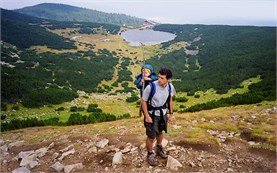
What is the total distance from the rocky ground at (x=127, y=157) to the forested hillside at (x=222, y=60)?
1320 inches

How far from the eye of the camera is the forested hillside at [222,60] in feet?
181

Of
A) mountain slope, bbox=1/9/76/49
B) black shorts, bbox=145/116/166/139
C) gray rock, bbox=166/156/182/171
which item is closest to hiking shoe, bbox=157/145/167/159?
gray rock, bbox=166/156/182/171

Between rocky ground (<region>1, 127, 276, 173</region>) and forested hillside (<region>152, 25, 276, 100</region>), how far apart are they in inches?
1320

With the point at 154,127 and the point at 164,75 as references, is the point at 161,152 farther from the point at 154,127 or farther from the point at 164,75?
the point at 164,75

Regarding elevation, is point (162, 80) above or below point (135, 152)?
above

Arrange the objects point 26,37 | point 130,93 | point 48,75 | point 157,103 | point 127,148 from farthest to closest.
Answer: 1. point 26,37
2. point 48,75
3. point 130,93
4. point 127,148
5. point 157,103

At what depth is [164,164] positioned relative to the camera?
8727 millimetres

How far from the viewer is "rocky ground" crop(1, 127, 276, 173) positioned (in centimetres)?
876

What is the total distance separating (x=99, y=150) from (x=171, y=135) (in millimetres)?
2610

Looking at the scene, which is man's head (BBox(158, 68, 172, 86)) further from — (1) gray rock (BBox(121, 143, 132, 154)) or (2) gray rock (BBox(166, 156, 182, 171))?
(1) gray rock (BBox(121, 143, 132, 154))

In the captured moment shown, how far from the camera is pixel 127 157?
946cm

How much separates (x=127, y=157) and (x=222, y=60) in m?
75.8

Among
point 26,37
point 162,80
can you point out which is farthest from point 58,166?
point 26,37

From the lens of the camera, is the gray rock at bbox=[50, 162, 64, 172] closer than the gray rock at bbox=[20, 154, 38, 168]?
Yes
